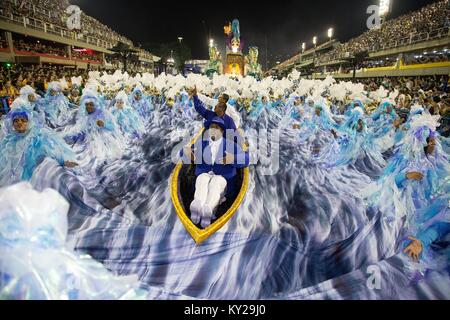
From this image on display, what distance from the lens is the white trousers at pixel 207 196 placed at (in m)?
3.82

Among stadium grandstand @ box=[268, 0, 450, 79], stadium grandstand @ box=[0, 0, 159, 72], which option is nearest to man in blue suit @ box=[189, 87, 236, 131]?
stadium grandstand @ box=[0, 0, 159, 72]

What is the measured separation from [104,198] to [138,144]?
12.8 feet

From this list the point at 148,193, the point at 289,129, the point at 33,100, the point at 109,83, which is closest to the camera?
the point at 148,193

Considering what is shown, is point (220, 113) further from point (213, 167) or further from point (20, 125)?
point (20, 125)

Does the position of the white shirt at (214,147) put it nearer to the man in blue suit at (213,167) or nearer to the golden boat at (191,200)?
the man in blue suit at (213,167)

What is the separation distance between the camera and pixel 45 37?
26.4m

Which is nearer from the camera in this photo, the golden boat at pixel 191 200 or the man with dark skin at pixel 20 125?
the golden boat at pixel 191 200

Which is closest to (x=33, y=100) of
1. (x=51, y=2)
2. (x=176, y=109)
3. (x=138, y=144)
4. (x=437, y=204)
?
(x=138, y=144)

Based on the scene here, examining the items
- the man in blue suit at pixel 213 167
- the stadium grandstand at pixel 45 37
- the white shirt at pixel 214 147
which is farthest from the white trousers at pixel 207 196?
the stadium grandstand at pixel 45 37

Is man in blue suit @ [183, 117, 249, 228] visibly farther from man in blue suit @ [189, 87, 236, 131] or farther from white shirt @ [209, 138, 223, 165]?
man in blue suit @ [189, 87, 236, 131]

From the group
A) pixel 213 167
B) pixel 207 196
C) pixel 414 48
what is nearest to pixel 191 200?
pixel 207 196

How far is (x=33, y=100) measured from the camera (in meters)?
8.93

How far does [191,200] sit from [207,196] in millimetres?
406

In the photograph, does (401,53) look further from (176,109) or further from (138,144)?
(138,144)
